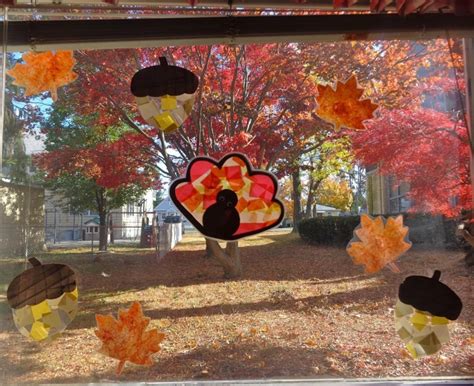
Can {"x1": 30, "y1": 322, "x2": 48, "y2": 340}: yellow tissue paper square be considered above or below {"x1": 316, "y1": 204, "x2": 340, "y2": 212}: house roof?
below

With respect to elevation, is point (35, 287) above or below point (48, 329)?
above

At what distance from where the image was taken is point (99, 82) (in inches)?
99.9

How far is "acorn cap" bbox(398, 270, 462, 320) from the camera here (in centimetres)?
187

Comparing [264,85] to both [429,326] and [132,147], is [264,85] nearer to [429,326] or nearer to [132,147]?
[132,147]

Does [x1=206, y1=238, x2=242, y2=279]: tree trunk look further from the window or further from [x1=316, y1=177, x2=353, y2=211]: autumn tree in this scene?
the window

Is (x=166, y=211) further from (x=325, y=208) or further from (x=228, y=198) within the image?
(x=325, y=208)

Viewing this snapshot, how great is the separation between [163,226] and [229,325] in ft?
2.72

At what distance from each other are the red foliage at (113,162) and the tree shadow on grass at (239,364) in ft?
3.64

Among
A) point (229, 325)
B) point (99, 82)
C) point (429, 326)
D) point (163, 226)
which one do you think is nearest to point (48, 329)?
point (163, 226)

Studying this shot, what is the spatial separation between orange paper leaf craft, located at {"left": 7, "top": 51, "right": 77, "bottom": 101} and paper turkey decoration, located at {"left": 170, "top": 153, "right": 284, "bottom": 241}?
0.83 m

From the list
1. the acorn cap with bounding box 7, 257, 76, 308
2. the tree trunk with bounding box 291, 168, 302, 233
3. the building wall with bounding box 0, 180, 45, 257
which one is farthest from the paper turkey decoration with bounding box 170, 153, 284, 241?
the building wall with bounding box 0, 180, 45, 257

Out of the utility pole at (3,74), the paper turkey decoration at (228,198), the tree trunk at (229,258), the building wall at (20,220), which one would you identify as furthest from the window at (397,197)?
the utility pole at (3,74)

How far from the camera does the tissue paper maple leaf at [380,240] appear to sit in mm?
2109

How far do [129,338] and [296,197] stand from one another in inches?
47.7
